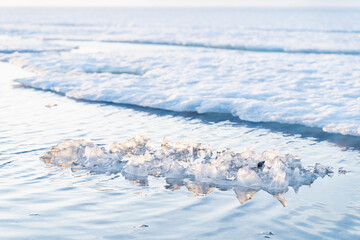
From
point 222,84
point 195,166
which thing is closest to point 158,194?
point 195,166

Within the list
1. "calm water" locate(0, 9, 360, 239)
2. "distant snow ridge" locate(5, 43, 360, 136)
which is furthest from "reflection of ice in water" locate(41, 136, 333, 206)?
"distant snow ridge" locate(5, 43, 360, 136)

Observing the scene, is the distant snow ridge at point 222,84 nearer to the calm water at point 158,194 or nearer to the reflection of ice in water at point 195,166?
the calm water at point 158,194

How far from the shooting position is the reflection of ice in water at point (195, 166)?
5566 millimetres

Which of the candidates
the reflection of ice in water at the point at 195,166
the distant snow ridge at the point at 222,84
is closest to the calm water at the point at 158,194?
the reflection of ice in water at the point at 195,166

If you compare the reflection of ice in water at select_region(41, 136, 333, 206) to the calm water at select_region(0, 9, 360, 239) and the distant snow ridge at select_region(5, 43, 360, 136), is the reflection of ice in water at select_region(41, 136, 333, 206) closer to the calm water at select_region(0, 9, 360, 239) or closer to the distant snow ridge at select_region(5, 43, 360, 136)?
the calm water at select_region(0, 9, 360, 239)

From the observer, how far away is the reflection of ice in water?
5.57 m

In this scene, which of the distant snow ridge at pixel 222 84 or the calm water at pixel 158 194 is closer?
the calm water at pixel 158 194

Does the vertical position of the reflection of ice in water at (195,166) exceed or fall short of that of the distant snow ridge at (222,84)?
it falls short

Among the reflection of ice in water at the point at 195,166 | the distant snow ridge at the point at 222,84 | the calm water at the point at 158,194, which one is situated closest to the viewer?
the calm water at the point at 158,194

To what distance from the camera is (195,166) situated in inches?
234

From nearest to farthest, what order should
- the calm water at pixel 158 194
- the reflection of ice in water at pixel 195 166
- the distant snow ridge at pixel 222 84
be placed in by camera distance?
the calm water at pixel 158 194 < the reflection of ice in water at pixel 195 166 < the distant snow ridge at pixel 222 84

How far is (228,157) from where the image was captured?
6.15 m

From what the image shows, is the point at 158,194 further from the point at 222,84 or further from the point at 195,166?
the point at 222,84

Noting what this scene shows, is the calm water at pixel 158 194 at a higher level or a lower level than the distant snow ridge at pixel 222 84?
lower
